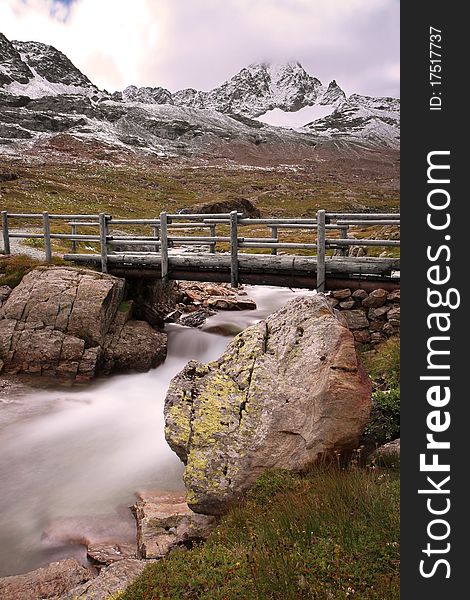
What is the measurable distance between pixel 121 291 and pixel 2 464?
7387mm

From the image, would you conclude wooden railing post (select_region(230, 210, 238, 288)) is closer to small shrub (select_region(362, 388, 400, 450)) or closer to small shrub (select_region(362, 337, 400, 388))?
small shrub (select_region(362, 337, 400, 388))

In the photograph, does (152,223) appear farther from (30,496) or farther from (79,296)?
(30,496)

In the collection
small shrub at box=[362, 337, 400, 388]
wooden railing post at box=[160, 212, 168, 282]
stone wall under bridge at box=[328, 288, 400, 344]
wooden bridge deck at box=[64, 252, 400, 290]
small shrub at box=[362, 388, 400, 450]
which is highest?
wooden railing post at box=[160, 212, 168, 282]

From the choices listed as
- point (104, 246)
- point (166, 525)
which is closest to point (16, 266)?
point (104, 246)

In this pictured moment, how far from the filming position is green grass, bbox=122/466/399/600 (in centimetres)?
453

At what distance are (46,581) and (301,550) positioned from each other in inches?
166

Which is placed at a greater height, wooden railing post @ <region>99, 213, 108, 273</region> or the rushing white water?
wooden railing post @ <region>99, 213, 108, 273</region>

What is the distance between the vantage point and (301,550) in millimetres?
5043

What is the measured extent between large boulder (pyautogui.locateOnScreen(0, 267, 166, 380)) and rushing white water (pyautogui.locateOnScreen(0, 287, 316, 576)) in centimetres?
75

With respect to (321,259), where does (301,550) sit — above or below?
below

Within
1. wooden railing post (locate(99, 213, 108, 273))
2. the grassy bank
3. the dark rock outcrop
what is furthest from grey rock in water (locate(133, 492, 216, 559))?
the dark rock outcrop

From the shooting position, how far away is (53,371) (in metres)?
14.9

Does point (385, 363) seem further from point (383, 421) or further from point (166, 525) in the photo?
point (166, 525)

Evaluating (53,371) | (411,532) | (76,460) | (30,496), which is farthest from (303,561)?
(53,371)
